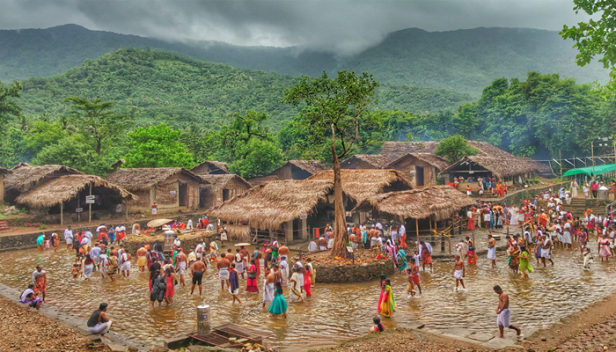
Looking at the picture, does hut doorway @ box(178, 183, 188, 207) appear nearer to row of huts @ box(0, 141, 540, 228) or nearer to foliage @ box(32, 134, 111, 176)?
row of huts @ box(0, 141, 540, 228)

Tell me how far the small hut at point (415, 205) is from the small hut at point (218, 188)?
16704mm

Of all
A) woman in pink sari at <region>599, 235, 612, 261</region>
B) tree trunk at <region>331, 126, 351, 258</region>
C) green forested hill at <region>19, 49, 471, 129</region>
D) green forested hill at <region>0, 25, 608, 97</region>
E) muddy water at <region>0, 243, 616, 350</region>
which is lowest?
muddy water at <region>0, 243, 616, 350</region>

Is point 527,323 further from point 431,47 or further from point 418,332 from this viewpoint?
point 431,47

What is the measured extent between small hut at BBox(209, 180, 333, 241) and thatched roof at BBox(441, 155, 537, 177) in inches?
603

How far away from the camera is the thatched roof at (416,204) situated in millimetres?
19484

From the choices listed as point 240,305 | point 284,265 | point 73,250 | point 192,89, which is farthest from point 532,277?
point 192,89

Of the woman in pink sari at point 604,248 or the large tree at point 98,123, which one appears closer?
the woman in pink sari at point 604,248

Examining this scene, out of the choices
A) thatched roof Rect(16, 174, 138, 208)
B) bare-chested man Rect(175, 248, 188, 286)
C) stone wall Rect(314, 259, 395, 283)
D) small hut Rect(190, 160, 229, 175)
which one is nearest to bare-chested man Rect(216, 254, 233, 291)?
bare-chested man Rect(175, 248, 188, 286)

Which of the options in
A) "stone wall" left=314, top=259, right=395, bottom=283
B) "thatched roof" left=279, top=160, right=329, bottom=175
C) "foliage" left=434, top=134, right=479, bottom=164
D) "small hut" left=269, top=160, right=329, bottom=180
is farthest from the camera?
"small hut" left=269, top=160, right=329, bottom=180

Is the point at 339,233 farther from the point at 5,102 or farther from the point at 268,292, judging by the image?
the point at 5,102

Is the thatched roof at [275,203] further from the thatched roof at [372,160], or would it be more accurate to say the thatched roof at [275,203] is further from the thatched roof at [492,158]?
the thatched roof at [372,160]

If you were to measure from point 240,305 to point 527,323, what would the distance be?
7.37 m

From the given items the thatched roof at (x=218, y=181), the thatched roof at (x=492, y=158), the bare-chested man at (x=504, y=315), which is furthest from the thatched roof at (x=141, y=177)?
the bare-chested man at (x=504, y=315)

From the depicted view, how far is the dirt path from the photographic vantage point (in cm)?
900
